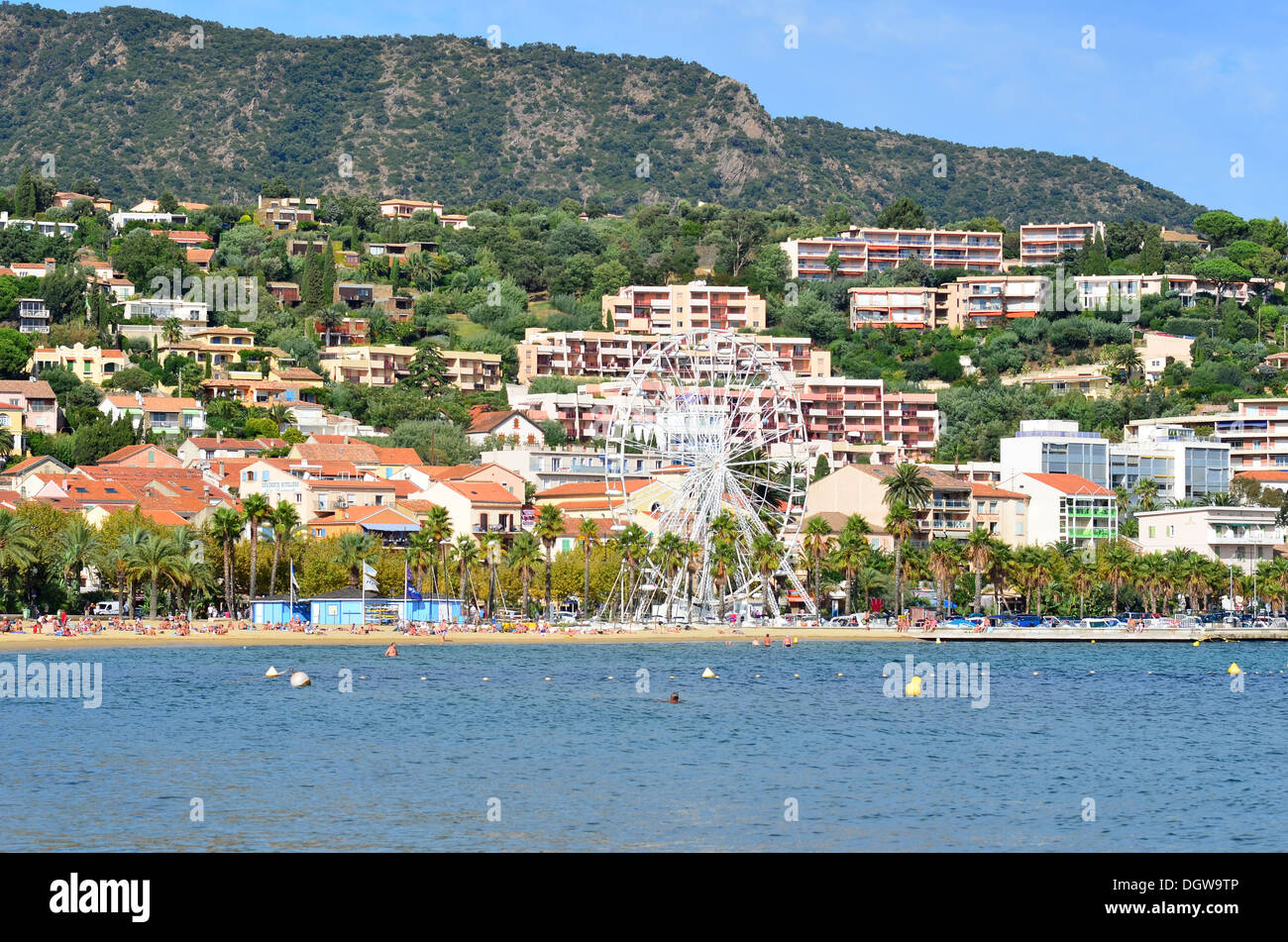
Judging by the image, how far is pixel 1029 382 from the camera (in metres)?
169

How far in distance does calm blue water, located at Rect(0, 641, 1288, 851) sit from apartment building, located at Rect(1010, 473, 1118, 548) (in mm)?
51583

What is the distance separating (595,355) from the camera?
579 ft

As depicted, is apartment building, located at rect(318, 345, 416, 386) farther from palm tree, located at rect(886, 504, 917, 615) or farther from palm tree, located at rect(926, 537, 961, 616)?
palm tree, located at rect(886, 504, 917, 615)

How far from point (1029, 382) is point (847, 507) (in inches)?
1855

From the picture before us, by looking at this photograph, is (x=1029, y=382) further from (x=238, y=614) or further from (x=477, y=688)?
(x=477, y=688)

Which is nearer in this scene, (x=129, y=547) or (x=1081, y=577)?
(x=129, y=547)

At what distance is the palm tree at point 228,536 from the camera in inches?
3514

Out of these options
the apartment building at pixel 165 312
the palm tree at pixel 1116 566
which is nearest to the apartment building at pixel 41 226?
the apartment building at pixel 165 312

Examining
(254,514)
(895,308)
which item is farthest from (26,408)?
(895,308)

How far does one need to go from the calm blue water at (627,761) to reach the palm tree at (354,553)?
68.3 ft

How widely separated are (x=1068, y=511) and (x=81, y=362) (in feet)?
282

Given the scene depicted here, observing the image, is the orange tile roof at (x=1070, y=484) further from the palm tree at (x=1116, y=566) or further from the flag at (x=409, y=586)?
the flag at (x=409, y=586)

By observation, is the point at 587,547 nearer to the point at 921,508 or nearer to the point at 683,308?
the point at 921,508
